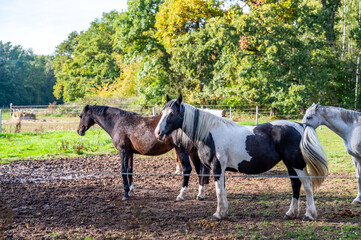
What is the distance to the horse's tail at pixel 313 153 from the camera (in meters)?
4.78

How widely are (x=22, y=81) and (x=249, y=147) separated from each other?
240 ft

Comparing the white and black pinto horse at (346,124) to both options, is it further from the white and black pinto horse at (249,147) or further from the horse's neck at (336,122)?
the white and black pinto horse at (249,147)

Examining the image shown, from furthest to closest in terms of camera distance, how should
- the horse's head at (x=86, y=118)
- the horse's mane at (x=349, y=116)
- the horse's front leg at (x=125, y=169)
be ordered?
the horse's head at (x=86, y=118) < the horse's front leg at (x=125, y=169) < the horse's mane at (x=349, y=116)

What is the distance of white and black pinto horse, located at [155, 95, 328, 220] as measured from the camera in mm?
4902

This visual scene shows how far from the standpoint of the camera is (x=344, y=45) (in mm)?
29938

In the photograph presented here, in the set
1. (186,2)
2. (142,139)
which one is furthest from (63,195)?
(186,2)

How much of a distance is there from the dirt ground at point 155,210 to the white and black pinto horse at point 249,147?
455mm

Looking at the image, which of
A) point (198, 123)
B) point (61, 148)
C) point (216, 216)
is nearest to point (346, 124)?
point (198, 123)

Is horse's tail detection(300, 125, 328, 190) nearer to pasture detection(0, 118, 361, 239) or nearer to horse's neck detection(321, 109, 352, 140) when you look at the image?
pasture detection(0, 118, 361, 239)

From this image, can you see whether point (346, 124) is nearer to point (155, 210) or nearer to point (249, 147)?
point (249, 147)

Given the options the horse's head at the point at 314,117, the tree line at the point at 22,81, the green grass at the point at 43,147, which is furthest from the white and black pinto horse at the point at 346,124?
the tree line at the point at 22,81

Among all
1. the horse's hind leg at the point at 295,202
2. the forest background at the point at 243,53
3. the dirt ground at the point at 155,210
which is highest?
the forest background at the point at 243,53

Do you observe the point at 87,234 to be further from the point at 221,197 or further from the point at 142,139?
the point at 142,139

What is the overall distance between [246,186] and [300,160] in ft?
8.31
